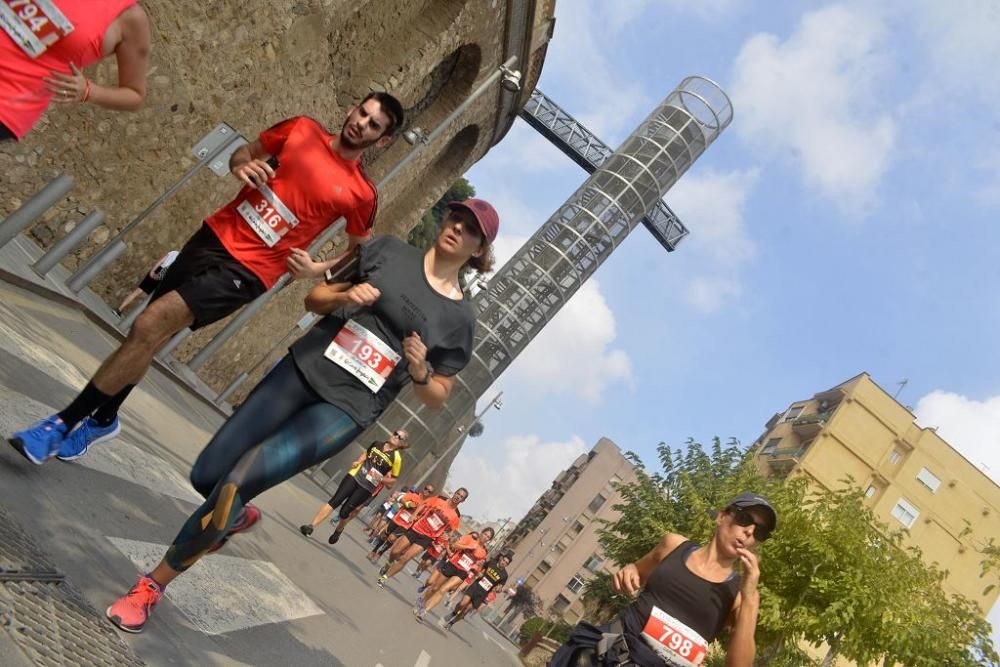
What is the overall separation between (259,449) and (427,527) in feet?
38.1

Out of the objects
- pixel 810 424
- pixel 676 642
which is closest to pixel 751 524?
pixel 676 642

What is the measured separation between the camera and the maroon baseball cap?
380cm

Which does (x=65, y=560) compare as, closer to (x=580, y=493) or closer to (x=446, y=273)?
(x=446, y=273)

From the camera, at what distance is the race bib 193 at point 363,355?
3639 millimetres

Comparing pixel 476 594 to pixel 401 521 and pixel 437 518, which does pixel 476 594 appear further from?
pixel 401 521

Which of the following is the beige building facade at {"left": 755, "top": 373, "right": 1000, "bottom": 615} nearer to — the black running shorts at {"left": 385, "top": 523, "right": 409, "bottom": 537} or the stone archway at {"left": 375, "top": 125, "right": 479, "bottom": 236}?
the stone archway at {"left": 375, "top": 125, "right": 479, "bottom": 236}

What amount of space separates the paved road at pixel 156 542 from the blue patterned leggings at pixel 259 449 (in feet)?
1.27

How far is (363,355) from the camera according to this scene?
3654mm

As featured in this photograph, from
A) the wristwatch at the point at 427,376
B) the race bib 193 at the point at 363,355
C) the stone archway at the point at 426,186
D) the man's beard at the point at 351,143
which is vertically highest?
the stone archway at the point at 426,186

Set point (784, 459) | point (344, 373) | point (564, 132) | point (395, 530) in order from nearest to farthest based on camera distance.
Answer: point (344, 373) → point (395, 530) → point (564, 132) → point (784, 459)

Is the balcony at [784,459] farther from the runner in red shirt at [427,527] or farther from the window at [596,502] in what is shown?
the runner in red shirt at [427,527]

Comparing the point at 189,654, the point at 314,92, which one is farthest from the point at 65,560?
the point at 314,92

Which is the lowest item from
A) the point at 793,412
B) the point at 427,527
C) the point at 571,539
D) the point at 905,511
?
the point at 427,527

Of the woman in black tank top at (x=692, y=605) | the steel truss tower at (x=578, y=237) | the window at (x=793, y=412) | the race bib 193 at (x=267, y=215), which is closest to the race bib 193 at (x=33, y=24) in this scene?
the race bib 193 at (x=267, y=215)
